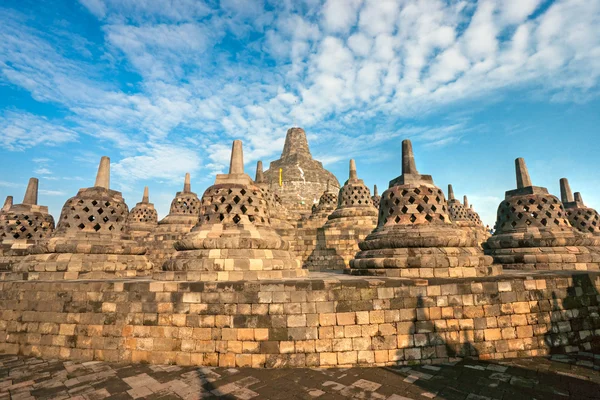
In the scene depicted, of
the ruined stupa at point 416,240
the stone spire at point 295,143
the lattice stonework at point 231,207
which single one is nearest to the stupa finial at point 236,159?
the lattice stonework at point 231,207

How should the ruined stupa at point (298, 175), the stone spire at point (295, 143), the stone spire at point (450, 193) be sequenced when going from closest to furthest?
1. the stone spire at point (450, 193)
2. the ruined stupa at point (298, 175)
3. the stone spire at point (295, 143)

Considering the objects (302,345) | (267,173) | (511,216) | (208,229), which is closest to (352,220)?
(511,216)

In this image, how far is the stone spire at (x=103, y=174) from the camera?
9.64 meters

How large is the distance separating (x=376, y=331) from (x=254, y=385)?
2.38m

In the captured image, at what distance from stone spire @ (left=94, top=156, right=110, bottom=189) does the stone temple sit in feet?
1.46

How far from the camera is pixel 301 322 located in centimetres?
533

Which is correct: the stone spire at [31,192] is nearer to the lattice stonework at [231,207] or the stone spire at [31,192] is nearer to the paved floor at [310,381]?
the paved floor at [310,381]

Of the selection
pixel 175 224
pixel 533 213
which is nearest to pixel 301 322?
pixel 533 213

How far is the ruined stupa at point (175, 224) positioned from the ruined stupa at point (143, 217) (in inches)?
133

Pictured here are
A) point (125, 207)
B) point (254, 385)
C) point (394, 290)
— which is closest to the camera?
point (254, 385)

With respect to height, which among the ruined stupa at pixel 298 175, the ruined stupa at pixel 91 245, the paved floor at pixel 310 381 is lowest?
the paved floor at pixel 310 381

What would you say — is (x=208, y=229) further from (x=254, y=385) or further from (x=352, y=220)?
(x=352, y=220)

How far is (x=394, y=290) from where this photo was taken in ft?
18.5

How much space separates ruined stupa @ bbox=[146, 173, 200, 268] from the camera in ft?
45.0
